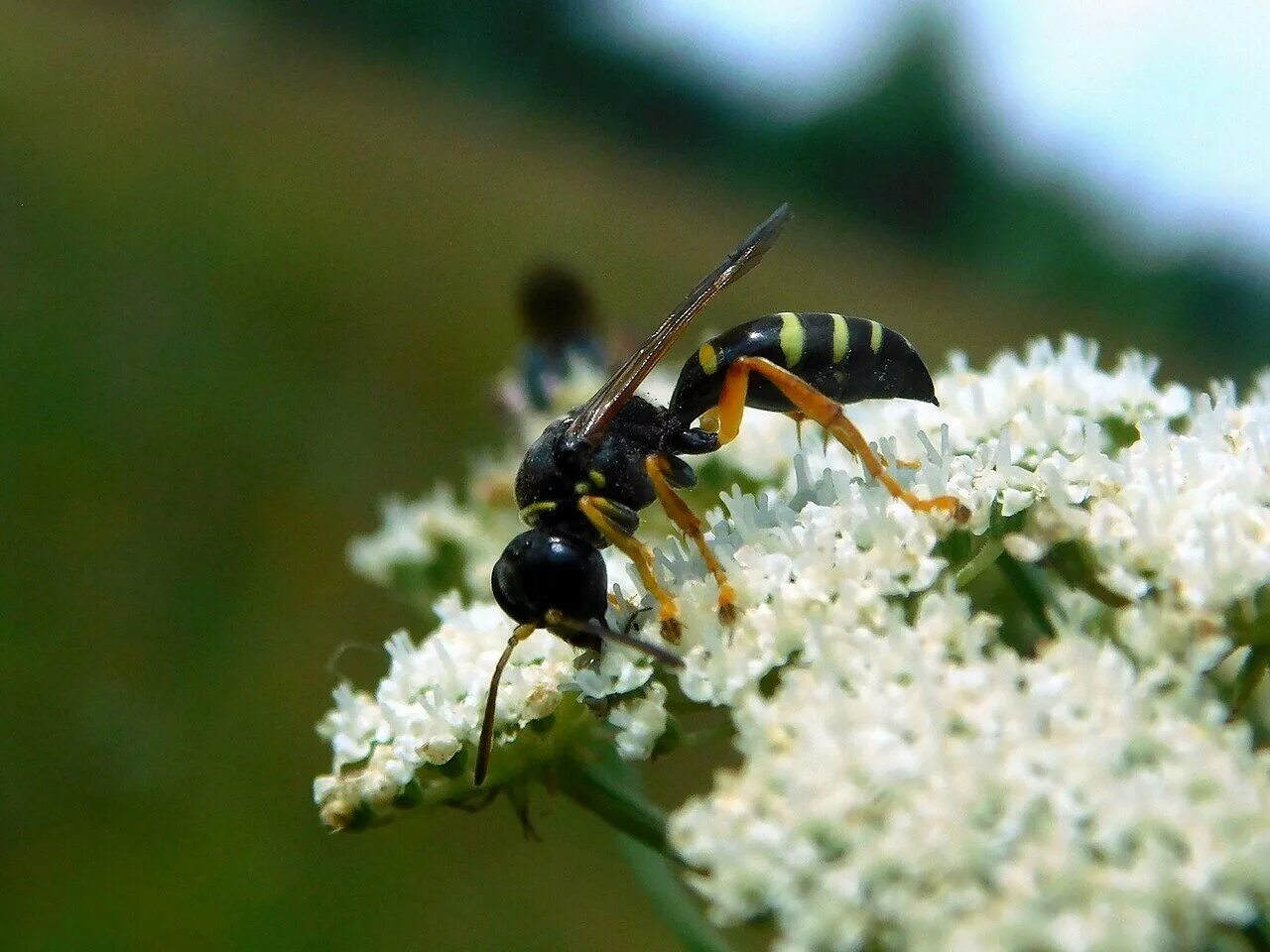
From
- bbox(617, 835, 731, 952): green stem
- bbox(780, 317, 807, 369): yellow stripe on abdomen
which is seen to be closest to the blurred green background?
bbox(617, 835, 731, 952): green stem

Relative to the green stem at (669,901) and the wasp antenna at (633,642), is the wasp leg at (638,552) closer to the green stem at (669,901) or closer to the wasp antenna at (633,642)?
the wasp antenna at (633,642)

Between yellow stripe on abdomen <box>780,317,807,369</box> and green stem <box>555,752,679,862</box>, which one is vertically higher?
yellow stripe on abdomen <box>780,317,807,369</box>

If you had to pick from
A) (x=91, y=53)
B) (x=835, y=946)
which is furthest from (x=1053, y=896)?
(x=91, y=53)

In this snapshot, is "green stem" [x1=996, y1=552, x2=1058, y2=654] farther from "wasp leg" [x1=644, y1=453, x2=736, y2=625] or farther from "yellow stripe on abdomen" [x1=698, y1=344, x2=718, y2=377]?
"yellow stripe on abdomen" [x1=698, y1=344, x2=718, y2=377]

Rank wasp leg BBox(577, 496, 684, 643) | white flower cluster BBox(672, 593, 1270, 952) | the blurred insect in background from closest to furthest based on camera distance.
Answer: white flower cluster BBox(672, 593, 1270, 952)
wasp leg BBox(577, 496, 684, 643)
the blurred insect in background

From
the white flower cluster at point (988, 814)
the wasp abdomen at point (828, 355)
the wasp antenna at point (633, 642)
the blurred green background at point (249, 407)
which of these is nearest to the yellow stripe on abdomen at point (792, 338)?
the wasp abdomen at point (828, 355)

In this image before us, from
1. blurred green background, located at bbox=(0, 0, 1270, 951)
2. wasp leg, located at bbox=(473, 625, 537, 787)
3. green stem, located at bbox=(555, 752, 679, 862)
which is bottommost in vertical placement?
green stem, located at bbox=(555, 752, 679, 862)

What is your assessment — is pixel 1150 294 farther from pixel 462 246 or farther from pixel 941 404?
pixel 941 404
